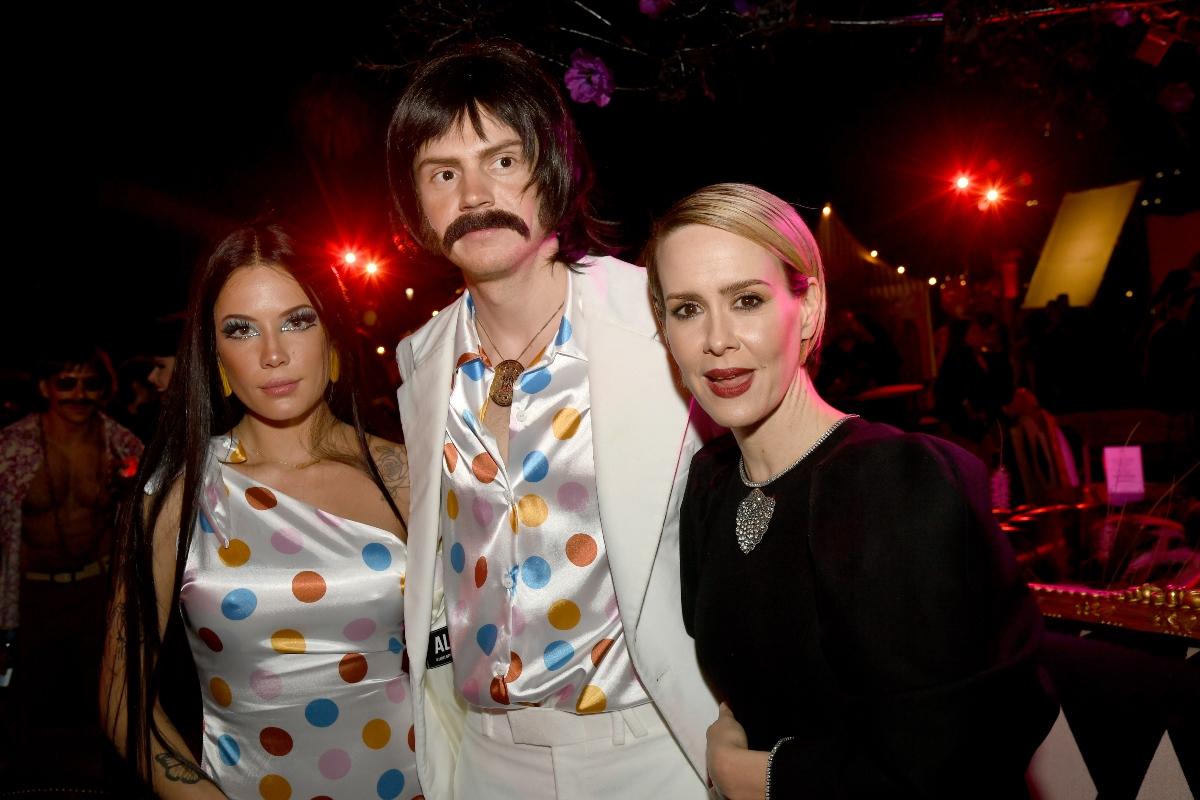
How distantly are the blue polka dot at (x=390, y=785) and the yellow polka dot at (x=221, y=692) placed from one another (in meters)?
0.44

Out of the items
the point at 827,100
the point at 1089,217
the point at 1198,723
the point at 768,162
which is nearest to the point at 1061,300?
the point at 1089,217

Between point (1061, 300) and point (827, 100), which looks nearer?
point (827, 100)

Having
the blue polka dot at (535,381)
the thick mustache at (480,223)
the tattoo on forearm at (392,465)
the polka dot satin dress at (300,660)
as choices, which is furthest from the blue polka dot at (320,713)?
the thick mustache at (480,223)

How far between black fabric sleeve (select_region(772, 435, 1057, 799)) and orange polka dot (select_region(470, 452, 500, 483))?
96 cm

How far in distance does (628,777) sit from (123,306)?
765 centimetres

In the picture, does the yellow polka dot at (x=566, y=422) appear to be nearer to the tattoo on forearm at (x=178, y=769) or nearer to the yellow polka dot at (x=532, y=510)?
the yellow polka dot at (x=532, y=510)

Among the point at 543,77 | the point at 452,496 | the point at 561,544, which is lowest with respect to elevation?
the point at 561,544

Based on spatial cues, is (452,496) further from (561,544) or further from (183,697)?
(183,697)

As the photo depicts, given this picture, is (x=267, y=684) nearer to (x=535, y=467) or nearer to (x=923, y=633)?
(x=535, y=467)

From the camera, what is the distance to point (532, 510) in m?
2.08

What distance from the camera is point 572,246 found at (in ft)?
7.61

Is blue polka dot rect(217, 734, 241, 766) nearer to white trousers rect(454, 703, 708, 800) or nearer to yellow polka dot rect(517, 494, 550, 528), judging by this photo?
white trousers rect(454, 703, 708, 800)

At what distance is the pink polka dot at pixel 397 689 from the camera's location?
Answer: 88.7 inches

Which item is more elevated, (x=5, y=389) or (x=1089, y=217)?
(x=1089, y=217)
